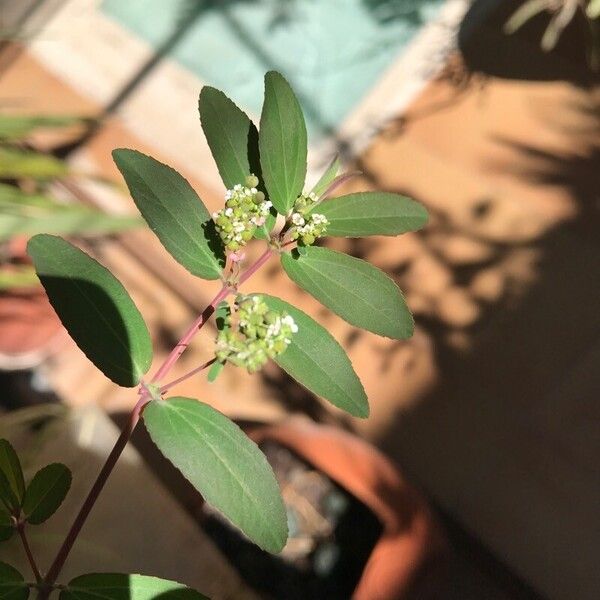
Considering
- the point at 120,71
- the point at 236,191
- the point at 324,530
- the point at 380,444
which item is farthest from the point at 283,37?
the point at 236,191

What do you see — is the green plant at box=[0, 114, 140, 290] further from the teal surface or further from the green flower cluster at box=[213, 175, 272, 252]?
the teal surface

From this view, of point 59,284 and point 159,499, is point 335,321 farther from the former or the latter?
point 59,284

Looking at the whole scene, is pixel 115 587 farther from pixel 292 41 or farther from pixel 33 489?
pixel 292 41

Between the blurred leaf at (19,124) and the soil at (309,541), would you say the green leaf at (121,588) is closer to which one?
the soil at (309,541)

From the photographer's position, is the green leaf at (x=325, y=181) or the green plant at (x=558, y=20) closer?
the green leaf at (x=325, y=181)

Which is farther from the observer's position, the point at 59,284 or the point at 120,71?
the point at 120,71

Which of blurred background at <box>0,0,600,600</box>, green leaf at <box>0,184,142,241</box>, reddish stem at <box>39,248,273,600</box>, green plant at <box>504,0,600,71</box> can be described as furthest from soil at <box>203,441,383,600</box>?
green plant at <box>504,0,600,71</box>

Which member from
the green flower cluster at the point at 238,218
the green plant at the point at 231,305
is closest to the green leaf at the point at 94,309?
the green plant at the point at 231,305
